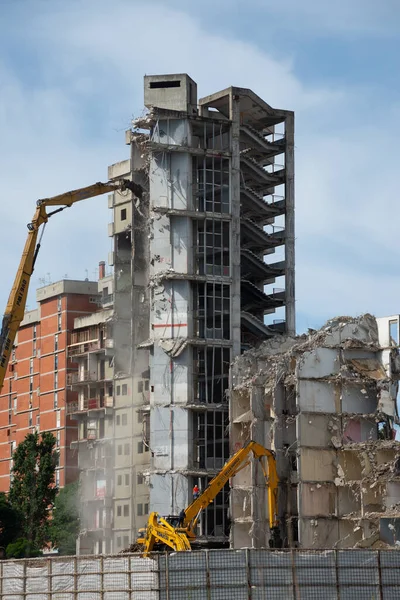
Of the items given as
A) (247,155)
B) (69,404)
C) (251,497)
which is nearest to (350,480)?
(251,497)

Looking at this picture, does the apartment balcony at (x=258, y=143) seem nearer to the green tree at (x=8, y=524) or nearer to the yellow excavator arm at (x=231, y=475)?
the yellow excavator arm at (x=231, y=475)

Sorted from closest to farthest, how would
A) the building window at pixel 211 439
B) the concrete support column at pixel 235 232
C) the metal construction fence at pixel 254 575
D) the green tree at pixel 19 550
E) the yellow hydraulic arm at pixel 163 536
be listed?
the metal construction fence at pixel 254 575
the yellow hydraulic arm at pixel 163 536
the building window at pixel 211 439
the concrete support column at pixel 235 232
the green tree at pixel 19 550

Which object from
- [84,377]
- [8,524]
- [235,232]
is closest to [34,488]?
[8,524]

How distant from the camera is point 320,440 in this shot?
72.3m

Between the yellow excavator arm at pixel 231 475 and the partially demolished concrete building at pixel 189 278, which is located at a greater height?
the partially demolished concrete building at pixel 189 278

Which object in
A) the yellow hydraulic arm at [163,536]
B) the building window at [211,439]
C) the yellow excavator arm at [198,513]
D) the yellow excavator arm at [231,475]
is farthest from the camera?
the building window at [211,439]

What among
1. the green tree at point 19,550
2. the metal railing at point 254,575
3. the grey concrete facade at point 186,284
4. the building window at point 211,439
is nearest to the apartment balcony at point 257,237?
the grey concrete facade at point 186,284

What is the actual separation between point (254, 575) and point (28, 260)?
46.4 meters

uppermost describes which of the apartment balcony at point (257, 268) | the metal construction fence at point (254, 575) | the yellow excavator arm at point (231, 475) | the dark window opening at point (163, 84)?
the dark window opening at point (163, 84)

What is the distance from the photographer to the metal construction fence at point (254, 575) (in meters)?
40.0

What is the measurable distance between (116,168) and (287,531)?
133 feet

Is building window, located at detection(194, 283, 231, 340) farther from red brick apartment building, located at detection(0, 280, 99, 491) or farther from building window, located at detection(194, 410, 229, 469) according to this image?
red brick apartment building, located at detection(0, 280, 99, 491)

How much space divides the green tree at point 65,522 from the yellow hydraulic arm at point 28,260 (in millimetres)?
42486

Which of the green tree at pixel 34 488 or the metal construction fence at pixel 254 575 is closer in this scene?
the metal construction fence at pixel 254 575
